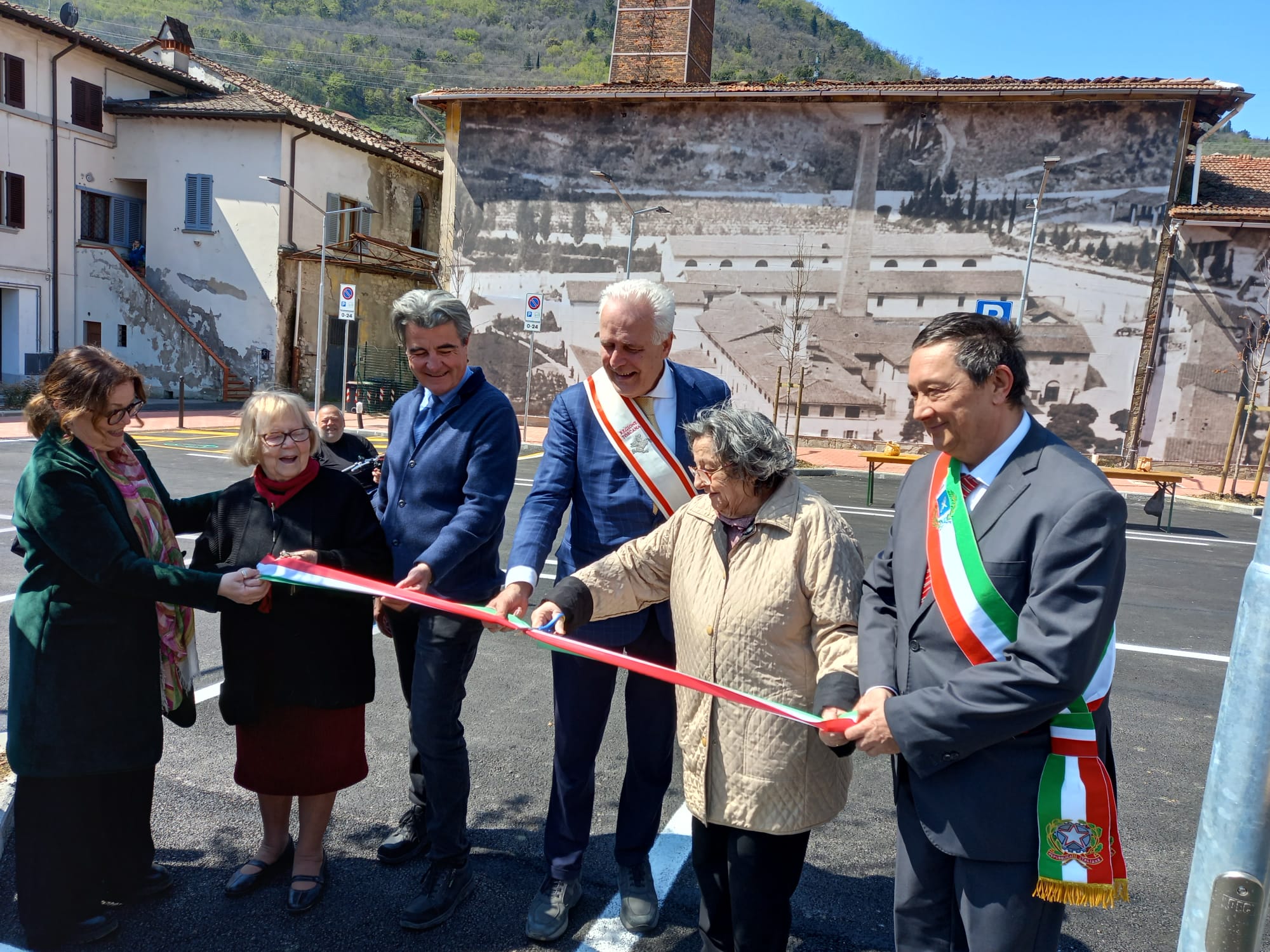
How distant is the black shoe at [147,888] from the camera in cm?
303

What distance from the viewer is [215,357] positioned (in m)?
27.0

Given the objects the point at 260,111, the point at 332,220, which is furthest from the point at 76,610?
the point at 332,220

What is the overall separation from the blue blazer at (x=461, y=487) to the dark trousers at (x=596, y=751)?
1.59 ft

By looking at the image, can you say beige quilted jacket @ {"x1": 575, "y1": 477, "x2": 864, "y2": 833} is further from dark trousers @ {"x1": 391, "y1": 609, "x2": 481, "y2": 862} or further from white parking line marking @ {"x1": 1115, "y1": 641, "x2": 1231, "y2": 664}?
white parking line marking @ {"x1": 1115, "y1": 641, "x2": 1231, "y2": 664}

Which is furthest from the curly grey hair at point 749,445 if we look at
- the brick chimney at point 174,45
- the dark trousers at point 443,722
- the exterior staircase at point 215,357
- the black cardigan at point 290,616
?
the brick chimney at point 174,45

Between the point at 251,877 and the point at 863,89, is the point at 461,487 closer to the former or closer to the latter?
the point at 251,877

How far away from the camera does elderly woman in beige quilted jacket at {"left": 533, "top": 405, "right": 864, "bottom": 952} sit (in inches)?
94.7

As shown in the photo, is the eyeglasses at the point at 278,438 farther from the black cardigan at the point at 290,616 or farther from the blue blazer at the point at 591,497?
the blue blazer at the point at 591,497

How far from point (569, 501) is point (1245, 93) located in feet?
76.7

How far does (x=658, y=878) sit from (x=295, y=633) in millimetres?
1687

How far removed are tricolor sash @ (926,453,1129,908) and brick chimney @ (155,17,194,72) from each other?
118ft

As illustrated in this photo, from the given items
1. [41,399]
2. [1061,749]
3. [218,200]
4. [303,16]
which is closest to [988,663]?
[1061,749]

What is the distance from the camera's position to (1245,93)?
19.6 m

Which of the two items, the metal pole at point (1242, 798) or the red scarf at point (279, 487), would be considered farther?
the red scarf at point (279, 487)
